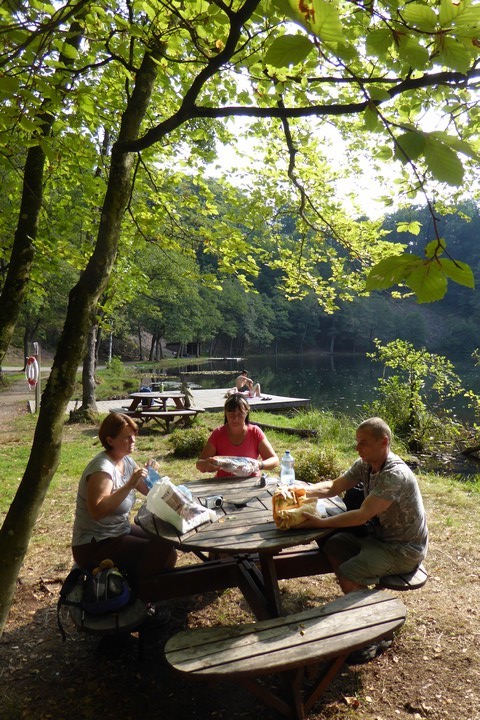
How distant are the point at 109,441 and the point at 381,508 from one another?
5.80 ft

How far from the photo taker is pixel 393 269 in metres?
0.95

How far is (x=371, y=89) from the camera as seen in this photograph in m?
1.20

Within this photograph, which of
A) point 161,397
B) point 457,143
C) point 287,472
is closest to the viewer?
point 457,143

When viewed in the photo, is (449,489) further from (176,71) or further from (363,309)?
(363,309)

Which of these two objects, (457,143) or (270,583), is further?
(270,583)

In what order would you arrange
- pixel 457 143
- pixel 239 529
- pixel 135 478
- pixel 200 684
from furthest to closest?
pixel 135 478 → pixel 239 529 → pixel 200 684 → pixel 457 143

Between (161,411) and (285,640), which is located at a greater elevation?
(285,640)

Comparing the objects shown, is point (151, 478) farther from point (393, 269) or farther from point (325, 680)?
point (393, 269)

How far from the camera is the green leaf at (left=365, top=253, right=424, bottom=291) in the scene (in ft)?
3.09

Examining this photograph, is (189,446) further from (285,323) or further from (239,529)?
(285,323)

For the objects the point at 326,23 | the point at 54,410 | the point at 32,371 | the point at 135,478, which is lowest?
the point at 135,478

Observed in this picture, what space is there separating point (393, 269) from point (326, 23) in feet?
1.51

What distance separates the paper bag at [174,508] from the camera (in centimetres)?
276

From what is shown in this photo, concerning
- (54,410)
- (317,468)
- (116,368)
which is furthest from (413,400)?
(116,368)
